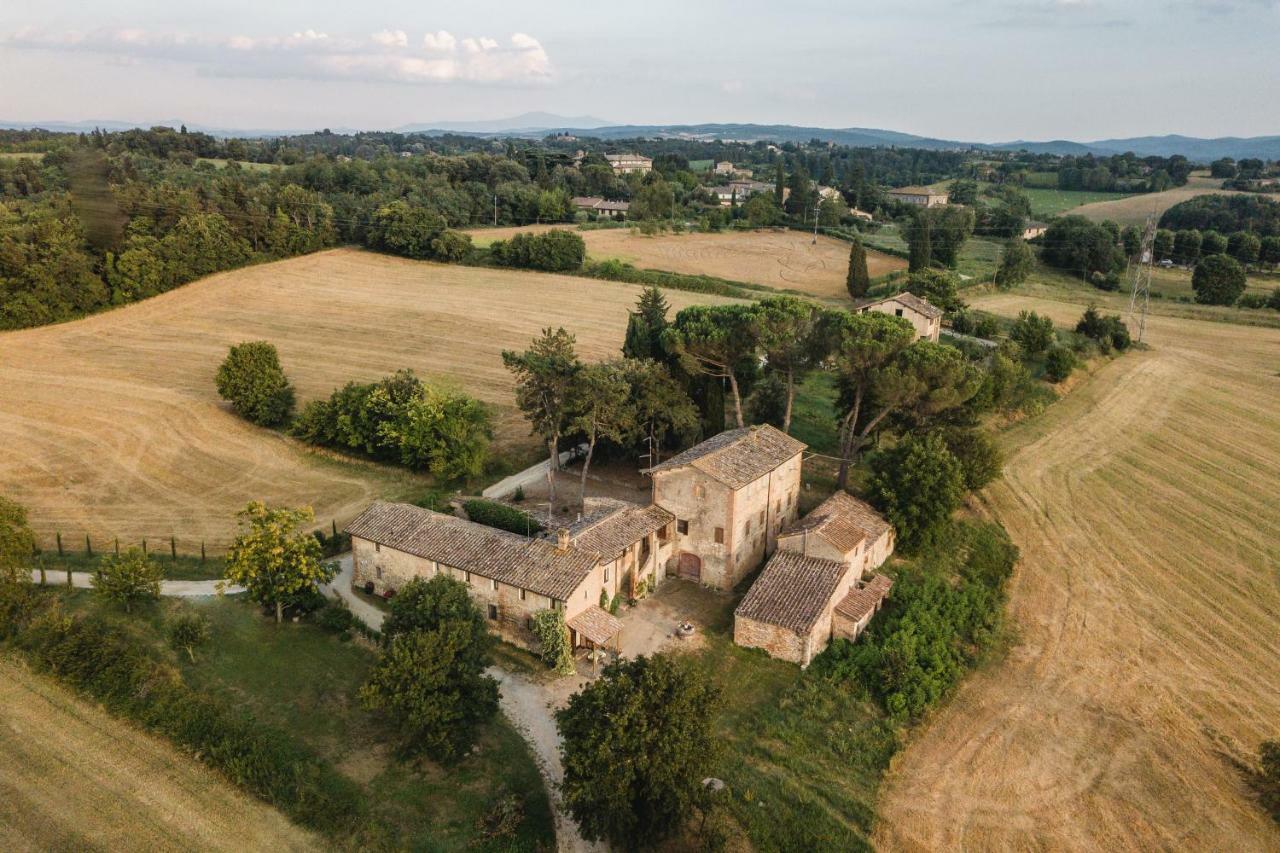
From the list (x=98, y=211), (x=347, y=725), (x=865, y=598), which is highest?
(x=98, y=211)

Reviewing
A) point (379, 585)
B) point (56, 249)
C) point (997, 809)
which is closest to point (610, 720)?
point (997, 809)

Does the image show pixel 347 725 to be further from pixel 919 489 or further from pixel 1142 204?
pixel 1142 204

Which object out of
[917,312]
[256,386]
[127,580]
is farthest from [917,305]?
[127,580]

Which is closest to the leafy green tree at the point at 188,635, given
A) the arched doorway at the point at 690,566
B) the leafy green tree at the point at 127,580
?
the leafy green tree at the point at 127,580

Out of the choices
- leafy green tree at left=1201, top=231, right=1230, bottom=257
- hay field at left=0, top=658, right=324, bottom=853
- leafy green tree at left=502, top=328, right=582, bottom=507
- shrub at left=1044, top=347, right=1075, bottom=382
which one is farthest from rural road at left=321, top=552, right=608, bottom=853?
leafy green tree at left=1201, top=231, right=1230, bottom=257

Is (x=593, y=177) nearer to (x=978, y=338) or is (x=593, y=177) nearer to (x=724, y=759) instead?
(x=978, y=338)

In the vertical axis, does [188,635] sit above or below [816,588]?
below

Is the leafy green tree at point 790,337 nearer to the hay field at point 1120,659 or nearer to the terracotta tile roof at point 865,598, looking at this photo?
the hay field at point 1120,659
